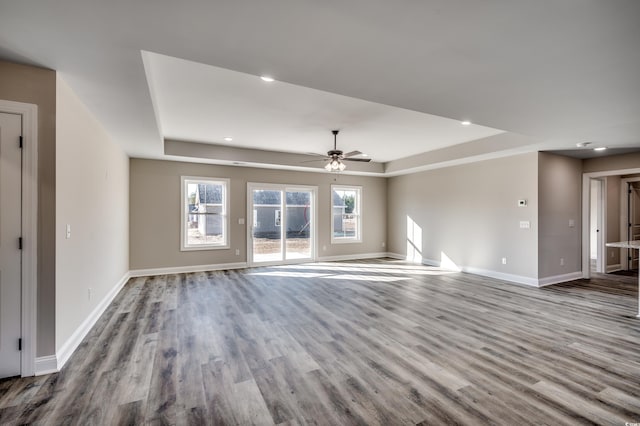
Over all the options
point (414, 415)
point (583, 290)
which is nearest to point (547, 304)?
point (583, 290)

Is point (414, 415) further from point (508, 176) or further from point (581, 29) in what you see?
point (508, 176)

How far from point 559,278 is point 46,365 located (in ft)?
25.4

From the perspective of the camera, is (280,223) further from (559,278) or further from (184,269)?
(559,278)

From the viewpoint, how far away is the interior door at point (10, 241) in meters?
2.31

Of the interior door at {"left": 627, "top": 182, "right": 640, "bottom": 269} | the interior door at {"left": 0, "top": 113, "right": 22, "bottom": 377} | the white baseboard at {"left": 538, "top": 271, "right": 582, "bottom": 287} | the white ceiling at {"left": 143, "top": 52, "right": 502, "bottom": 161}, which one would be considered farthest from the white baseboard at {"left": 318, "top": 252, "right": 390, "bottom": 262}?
the interior door at {"left": 0, "top": 113, "right": 22, "bottom": 377}

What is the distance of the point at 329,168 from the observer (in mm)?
5469

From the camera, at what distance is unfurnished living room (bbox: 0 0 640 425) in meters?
1.91

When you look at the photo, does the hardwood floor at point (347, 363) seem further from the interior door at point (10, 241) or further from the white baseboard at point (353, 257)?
the white baseboard at point (353, 257)

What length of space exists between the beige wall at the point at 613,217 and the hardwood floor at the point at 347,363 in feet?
10.4

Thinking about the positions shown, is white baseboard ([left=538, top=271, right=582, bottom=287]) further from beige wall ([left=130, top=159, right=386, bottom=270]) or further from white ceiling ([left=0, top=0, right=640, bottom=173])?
beige wall ([left=130, top=159, right=386, bottom=270])

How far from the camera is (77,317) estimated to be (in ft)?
9.91

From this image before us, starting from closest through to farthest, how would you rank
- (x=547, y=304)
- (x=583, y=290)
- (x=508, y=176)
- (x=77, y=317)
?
(x=77, y=317)
(x=547, y=304)
(x=583, y=290)
(x=508, y=176)

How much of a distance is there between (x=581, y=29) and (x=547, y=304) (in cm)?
396

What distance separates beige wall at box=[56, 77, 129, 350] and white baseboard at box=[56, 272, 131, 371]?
0.18 ft
